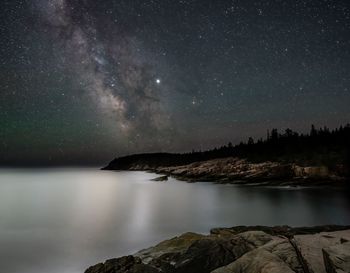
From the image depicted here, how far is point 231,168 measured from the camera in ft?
217

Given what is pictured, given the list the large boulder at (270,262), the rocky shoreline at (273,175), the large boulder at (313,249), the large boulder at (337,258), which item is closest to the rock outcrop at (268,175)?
the rocky shoreline at (273,175)

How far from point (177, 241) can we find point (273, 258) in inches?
217

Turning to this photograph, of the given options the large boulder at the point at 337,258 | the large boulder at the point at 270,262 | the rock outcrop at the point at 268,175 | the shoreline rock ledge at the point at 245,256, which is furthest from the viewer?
the rock outcrop at the point at 268,175

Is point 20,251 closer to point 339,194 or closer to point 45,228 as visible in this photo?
point 45,228

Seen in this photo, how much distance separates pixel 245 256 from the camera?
30.5 feet

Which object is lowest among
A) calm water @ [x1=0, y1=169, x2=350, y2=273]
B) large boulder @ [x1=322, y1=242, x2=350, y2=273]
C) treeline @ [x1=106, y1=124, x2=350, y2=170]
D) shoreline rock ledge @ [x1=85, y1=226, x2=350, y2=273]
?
calm water @ [x1=0, y1=169, x2=350, y2=273]

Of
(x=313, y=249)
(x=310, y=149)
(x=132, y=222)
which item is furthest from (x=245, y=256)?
(x=310, y=149)

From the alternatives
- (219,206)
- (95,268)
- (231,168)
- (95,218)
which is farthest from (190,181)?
(95,268)

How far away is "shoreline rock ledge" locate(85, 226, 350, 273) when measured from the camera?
26.8ft

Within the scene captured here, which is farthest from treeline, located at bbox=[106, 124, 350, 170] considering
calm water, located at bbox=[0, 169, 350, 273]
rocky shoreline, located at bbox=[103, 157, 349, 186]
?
calm water, located at bbox=[0, 169, 350, 273]

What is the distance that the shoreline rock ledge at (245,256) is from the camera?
8.17 metres

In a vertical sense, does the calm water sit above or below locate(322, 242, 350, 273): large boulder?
below

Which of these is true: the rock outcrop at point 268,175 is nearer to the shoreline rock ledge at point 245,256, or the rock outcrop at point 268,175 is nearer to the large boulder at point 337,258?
→ the shoreline rock ledge at point 245,256

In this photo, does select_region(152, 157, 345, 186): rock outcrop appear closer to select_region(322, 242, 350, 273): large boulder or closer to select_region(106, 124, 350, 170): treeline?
select_region(106, 124, 350, 170): treeline
